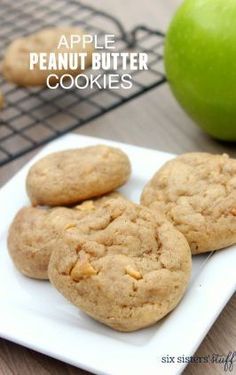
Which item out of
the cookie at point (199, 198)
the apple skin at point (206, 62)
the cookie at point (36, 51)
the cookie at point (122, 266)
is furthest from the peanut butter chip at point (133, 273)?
the cookie at point (36, 51)

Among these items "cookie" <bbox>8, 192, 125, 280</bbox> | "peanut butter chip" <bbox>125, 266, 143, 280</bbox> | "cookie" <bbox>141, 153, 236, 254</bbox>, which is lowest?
"cookie" <bbox>8, 192, 125, 280</bbox>

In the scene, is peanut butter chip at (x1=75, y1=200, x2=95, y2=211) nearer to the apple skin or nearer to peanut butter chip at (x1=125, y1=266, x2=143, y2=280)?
peanut butter chip at (x1=125, y1=266, x2=143, y2=280)

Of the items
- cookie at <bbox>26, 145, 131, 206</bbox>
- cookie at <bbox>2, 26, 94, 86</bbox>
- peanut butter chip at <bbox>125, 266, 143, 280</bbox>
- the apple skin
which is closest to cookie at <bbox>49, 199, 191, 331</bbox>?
peanut butter chip at <bbox>125, 266, 143, 280</bbox>

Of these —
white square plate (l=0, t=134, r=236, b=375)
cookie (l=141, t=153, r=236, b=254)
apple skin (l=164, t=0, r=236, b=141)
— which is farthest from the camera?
apple skin (l=164, t=0, r=236, b=141)

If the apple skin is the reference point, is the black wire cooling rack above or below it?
below

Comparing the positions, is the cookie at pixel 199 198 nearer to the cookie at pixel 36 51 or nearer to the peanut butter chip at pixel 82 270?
the peanut butter chip at pixel 82 270

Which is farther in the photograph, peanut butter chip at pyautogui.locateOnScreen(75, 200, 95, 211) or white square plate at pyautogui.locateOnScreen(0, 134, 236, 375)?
peanut butter chip at pyautogui.locateOnScreen(75, 200, 95, 211)

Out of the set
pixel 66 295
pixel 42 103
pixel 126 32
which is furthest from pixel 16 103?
pixel 66 295
